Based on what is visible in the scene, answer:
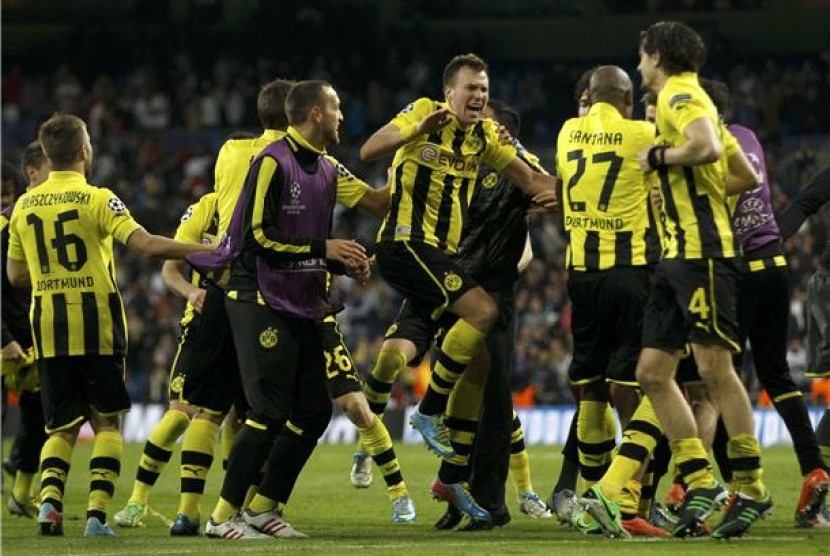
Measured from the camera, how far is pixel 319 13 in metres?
31.8

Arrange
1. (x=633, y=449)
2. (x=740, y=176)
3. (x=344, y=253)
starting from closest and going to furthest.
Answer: (x=740, y=176), (x=633, y=449), (x=344, y=253)

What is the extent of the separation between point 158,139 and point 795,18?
11.1m

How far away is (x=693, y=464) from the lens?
8.37 meters

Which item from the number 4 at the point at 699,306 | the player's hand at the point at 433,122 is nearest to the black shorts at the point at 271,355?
the player's hand at the point at 433,122

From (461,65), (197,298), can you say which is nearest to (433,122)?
(461,65)

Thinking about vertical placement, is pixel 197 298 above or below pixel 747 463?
above

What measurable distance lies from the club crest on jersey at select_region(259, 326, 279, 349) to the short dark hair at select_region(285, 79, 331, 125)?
1119 mm

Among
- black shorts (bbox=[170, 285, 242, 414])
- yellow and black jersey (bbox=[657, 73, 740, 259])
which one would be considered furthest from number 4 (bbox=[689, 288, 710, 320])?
black shorts (bbox=[170, 285, 242, 414])

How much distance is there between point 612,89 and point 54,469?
3.80 m

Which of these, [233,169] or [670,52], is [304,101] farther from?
[670,52]

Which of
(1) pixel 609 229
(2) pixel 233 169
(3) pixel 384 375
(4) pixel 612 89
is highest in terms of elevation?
(4) pixel 612 89

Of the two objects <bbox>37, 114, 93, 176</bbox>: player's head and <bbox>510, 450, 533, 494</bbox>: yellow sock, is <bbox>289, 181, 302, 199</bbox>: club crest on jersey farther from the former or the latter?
<bbox>510, 450, 533, 494</bbox>: yellow sock

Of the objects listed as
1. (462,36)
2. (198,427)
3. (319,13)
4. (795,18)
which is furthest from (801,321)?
(198,427)

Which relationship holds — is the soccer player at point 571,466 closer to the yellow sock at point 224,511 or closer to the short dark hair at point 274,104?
the short dark hair at point 274,104
